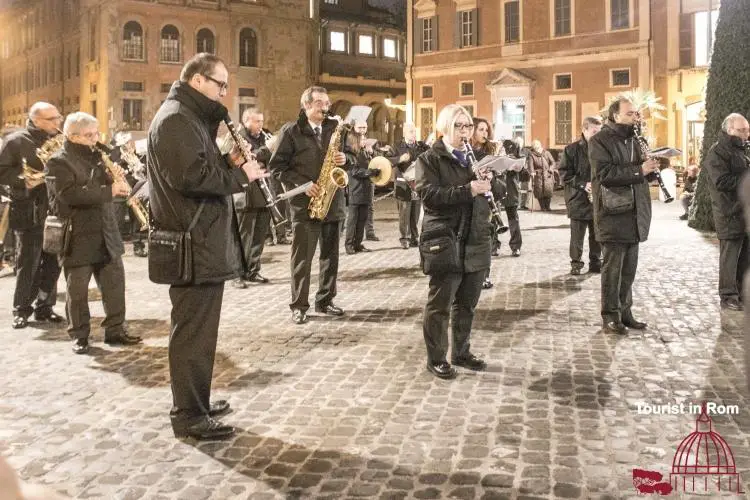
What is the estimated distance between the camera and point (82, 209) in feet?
22.5

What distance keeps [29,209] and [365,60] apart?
47.0m

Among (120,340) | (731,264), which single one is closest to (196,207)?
(120,340)

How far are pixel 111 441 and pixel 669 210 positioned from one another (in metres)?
19.6

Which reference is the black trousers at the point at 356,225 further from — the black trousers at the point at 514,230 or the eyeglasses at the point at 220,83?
the eyeglasses at the point at 220,83

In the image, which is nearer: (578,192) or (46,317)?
(46,317)

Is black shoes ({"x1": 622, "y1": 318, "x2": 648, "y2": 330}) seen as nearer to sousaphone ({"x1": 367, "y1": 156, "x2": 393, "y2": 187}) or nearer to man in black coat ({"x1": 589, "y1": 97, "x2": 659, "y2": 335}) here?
man in black coat ({"x1": 589, "y1": 97, "x2": 659, "y2": 335})

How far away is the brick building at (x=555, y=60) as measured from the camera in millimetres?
30484

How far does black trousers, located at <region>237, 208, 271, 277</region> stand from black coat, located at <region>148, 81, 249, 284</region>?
602 centimetres

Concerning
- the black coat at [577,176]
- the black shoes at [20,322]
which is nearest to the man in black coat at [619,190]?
the black coat at [577,176]

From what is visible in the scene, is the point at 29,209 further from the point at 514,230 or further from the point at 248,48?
the point at 248,48

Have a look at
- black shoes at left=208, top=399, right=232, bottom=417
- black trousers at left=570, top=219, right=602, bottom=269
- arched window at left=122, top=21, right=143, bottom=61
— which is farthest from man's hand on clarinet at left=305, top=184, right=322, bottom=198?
arched window at left=122, top=21, right=143, bottom=61

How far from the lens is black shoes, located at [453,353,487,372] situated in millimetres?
6191

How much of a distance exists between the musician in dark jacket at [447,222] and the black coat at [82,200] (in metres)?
2.87

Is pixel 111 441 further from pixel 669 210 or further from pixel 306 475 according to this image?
pixel 669 210
